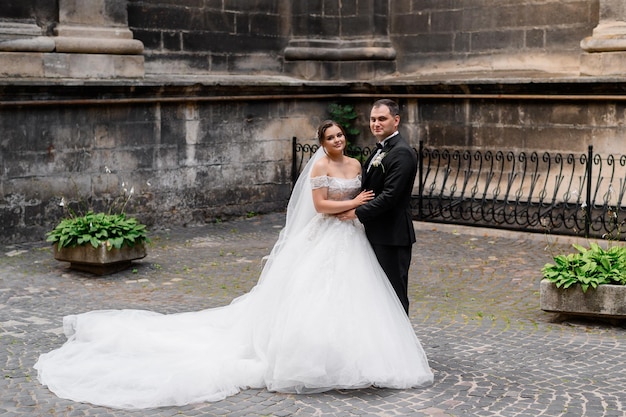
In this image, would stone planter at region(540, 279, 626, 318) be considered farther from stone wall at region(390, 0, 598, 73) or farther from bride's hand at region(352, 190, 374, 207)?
stone wall at region(390, 0, 598, 73)

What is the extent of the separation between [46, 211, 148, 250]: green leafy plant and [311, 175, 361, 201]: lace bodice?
4143mm

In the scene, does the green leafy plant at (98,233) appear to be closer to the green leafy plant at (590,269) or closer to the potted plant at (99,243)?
the potted plant at (99,243)

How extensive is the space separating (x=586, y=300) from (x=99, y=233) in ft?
17.6

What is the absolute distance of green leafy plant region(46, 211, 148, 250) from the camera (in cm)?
1064

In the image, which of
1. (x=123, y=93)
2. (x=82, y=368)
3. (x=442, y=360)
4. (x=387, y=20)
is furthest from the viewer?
(x=387, y=20)

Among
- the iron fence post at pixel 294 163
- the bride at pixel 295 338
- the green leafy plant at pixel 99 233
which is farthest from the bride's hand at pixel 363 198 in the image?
the iron fence post at pixel 294 163

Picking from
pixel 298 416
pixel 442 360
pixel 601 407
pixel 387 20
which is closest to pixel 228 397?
pixel 298 416

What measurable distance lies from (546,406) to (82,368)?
327 cm

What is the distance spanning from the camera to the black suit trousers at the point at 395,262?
718 cm

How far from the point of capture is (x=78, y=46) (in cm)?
1313

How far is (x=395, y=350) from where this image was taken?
22.1 ft

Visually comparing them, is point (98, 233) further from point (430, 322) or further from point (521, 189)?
point (521, 189)

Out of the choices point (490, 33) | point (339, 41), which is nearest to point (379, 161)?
point (490, 33)

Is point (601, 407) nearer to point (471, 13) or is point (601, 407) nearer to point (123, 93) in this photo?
point (123, 93)
